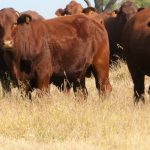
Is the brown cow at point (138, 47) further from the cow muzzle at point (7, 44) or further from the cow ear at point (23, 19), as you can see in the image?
the cow muzzle at point (7, 44)

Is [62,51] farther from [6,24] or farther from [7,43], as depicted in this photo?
[7,43]

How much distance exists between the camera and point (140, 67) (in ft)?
33.4

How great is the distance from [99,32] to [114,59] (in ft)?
20.3

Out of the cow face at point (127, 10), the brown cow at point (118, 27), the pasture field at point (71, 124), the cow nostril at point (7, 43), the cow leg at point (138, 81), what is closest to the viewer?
the pasture field at point (71, 124)

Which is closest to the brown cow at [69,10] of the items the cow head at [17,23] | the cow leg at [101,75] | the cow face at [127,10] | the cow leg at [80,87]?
the cow face at [127,10]

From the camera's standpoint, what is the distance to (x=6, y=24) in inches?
361

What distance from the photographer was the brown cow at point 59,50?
9.33m

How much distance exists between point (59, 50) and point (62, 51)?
0.24 ft

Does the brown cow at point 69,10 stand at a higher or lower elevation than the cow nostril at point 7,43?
lower

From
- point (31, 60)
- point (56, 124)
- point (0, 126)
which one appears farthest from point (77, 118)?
point (31, 60)

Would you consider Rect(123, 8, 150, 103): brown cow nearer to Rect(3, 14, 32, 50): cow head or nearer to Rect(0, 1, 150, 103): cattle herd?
Rect(0, 1, 150, 103): cattle herd

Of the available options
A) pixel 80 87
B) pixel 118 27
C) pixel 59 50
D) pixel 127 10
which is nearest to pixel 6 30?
pixel 59 50

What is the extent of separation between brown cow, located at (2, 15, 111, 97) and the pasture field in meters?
0.47

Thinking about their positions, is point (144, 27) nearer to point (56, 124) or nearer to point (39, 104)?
point (39, 104)
